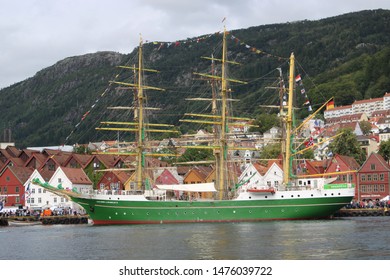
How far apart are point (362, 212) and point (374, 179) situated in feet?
78.0

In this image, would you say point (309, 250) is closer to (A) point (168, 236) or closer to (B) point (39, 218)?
(A) point (168, 236)

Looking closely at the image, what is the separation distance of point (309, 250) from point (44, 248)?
20.7 m

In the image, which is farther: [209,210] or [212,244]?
[209,210]

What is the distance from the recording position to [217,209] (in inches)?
3322

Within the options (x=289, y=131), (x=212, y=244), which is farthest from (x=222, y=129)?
(x=212, y=244)

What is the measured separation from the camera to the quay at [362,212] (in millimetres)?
91000

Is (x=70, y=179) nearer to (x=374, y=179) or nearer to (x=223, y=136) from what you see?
(x=223, y=136)

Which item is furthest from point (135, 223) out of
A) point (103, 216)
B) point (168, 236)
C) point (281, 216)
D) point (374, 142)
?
point (374, 142)

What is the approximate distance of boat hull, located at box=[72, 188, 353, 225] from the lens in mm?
83000

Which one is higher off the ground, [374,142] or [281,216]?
[374,142]

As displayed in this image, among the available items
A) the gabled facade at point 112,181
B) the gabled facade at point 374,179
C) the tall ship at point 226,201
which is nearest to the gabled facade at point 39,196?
the gabled facade at point 112,181

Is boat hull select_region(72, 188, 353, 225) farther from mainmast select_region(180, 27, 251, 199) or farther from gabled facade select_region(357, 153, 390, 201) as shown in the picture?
gabled facade select_region(357, 153, 390, 201)

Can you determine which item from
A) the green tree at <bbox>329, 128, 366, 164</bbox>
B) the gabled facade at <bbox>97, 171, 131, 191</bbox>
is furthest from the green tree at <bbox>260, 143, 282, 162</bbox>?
the gabled facade at <bbox>97, 171, 131, 191</bbox>
